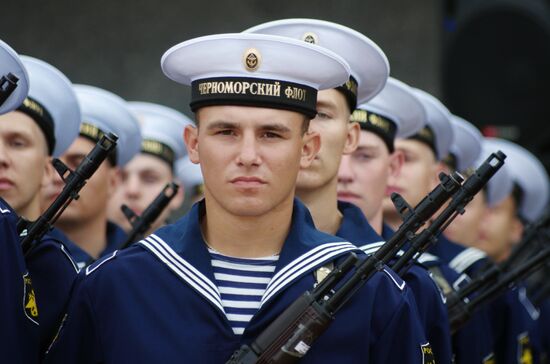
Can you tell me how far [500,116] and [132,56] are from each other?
127 inches

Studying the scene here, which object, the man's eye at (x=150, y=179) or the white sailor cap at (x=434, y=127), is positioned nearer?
the white sailor cap at (x=434, y=127)

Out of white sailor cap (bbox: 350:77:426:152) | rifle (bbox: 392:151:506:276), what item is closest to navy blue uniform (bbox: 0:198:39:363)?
rifle (bbox: 392:151:506:276)

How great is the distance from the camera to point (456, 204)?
21.1ft

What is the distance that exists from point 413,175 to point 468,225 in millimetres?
2282

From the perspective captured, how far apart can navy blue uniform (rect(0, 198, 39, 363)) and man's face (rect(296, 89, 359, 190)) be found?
4.67ft

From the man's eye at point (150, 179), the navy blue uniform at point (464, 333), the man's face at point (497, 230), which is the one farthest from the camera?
the man's face at point (497, 230)

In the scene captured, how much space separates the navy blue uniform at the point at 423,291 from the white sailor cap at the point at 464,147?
11.8 ft

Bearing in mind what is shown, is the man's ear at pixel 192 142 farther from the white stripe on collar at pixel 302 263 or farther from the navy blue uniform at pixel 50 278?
the navy blue uniform at pixel 50 278

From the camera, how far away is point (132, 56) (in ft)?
47.1

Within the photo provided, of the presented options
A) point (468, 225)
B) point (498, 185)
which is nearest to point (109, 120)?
point (468, 225)

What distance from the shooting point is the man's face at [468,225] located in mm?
11219

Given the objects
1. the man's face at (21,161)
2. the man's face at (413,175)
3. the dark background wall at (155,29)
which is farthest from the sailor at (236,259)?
the dark background wall at (155,29)

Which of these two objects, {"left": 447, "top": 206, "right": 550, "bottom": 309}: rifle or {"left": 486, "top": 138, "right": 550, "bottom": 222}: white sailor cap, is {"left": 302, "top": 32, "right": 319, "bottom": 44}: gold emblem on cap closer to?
{"left": 447, "top": 206, "right": 550, "bottom": 309}: rifle

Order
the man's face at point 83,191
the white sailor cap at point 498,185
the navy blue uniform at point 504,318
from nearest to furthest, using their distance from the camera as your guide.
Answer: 1. the man's face at point 83,191
2. the navy blue uniform at point 504,318
3. the white sailor cap at point 498,185
